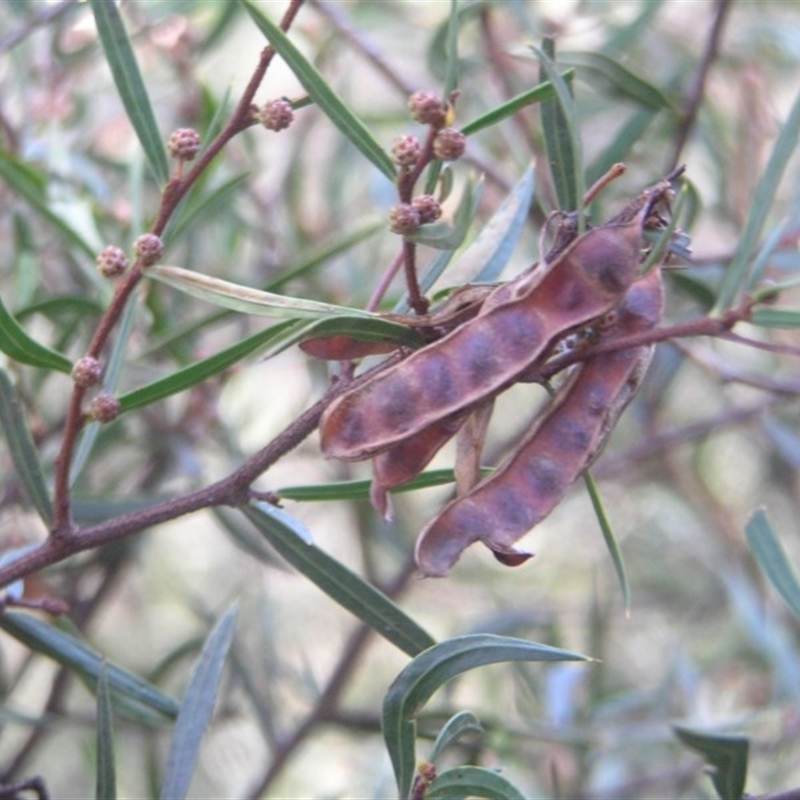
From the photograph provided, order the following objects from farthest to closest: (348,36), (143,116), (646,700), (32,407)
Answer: (646,700) < (348,36) < (32,407) < (143,116)

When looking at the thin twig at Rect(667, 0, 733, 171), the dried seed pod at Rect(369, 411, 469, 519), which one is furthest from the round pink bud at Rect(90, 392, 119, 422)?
the thin twig at Rect(667, 0, 733, 171)

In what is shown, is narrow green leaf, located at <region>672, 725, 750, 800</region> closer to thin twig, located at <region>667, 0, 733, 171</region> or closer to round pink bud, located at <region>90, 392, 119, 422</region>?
round pink bud, located at <region>90, 392, 119, 422</region>

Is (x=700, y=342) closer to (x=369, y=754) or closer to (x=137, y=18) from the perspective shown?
(x=137, y=18)

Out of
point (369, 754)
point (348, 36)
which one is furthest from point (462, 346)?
point (369, 754)

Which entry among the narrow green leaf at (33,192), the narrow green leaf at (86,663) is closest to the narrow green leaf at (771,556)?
the narrow green leaf at (86,663)

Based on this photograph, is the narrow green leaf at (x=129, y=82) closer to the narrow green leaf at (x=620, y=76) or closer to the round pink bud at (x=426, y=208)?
the round pink bud at (x=426, y=208)

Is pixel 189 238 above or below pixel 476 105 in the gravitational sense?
below
